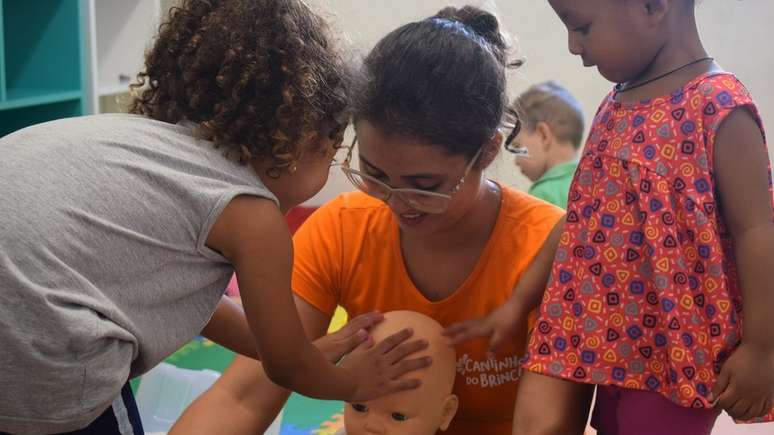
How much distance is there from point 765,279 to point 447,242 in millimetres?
480

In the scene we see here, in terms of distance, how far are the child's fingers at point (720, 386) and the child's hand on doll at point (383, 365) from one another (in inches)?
14.8

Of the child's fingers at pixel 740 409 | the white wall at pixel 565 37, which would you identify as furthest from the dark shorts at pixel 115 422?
the white wall at pixel 565 37

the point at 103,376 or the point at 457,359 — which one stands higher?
the point at 103,376

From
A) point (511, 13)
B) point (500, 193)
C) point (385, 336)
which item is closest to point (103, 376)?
point (385, 336)

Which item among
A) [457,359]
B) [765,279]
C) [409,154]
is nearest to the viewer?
[765,279]

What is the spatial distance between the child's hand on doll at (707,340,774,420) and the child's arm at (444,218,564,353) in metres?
0.29

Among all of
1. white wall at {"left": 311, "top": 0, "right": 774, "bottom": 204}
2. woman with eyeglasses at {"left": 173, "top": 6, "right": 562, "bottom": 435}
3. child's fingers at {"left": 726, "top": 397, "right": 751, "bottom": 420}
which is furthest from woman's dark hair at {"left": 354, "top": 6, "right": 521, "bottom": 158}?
white wall at {"left": 311, "top": 0, "right": 774, "bottom": 204}

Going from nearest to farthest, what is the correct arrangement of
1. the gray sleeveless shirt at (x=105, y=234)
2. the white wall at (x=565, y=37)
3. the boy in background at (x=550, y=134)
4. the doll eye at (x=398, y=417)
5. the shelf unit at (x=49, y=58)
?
the gray sleeveless shirt at (x=105, y=234) < the doll eye at (x=398, y=417) < the shelf unit at (x=49, y=58) < the boy in background at (x=550, y=134) < the white wall at (x=565, y=37)

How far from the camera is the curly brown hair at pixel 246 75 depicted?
3.69 feet

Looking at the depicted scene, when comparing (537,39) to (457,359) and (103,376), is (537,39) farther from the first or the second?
(103,376)

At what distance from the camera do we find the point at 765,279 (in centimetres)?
110

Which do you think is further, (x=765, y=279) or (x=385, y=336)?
(x=385, y=336)

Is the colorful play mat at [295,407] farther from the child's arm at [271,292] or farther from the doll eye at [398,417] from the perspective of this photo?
the child's arm at [271,292]

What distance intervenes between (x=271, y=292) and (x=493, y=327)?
39 centimetres
